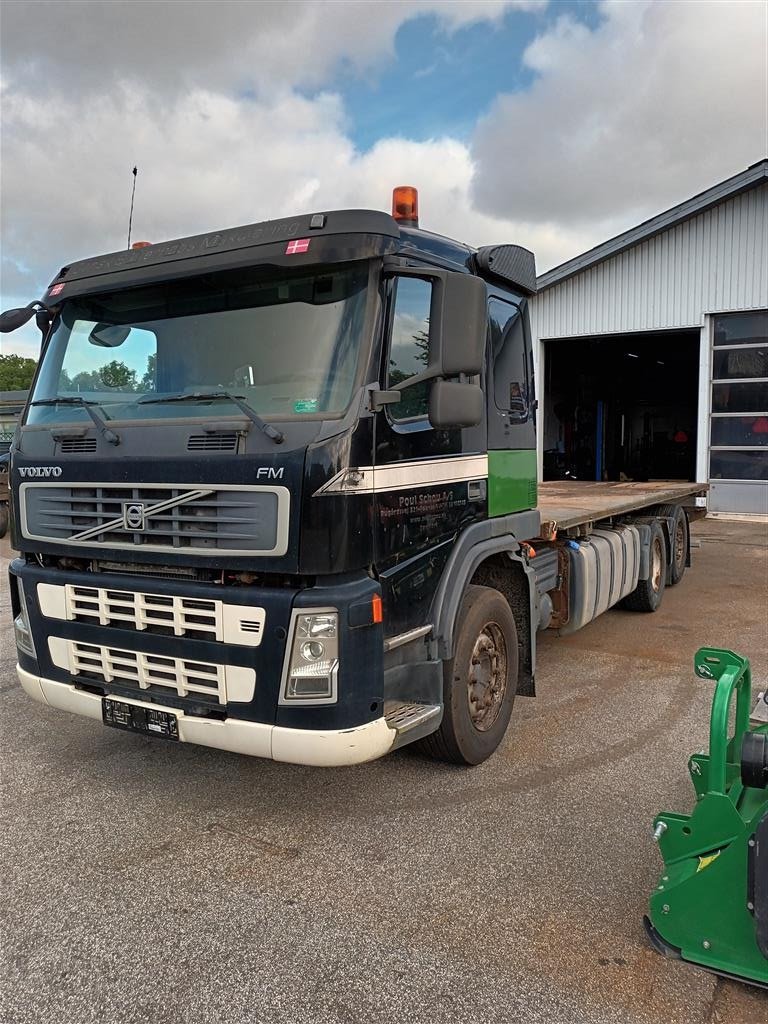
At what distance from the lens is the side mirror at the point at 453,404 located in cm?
326

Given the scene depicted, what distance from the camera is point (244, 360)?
3.36 m

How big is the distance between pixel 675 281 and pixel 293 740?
13163 millimetres

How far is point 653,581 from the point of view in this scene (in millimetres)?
7664

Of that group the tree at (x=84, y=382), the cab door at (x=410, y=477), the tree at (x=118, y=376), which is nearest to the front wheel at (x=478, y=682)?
the cab door at (x=410, y=477)

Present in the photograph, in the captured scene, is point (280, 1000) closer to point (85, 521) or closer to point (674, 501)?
point (85, 521)

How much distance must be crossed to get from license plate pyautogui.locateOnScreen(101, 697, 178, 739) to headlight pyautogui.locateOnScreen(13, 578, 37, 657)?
1.85ft

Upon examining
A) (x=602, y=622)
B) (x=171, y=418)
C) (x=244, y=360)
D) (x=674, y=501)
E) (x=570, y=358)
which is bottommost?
(x=602, y=622)

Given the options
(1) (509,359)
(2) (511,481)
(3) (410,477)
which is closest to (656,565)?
(2) (511,481)

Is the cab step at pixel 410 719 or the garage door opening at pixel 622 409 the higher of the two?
the garage door opening at pixel 622 409

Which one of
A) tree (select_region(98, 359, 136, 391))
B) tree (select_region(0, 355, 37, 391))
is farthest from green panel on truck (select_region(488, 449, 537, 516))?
tree (select_region(0, 355, 37, 391))

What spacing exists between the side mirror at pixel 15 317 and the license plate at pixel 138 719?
202cm

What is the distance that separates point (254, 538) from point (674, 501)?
6.81m

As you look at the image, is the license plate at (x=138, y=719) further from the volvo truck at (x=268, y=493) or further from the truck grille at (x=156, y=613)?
the truck grille at (x=156, y=613)

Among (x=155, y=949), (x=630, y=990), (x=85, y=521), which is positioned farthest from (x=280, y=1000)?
(x=85, y=521)
